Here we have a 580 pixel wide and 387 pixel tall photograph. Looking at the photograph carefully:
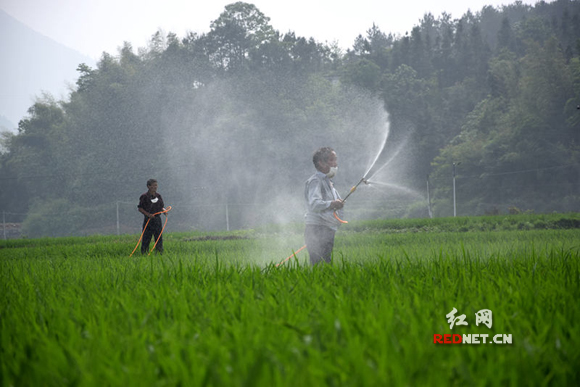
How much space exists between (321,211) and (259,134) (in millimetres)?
45369

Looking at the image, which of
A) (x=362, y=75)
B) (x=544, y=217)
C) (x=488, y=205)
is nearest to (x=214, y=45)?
(x=362, y=75)

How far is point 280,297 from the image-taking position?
3.49 m

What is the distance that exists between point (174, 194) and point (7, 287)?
47.5 meters

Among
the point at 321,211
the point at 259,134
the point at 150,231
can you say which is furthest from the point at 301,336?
the point at 259,134

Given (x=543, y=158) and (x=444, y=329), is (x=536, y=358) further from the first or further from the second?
(x=543, y=158)

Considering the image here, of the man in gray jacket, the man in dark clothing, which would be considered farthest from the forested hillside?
the man in gray jacket

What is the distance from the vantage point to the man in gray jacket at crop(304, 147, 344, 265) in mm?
6281

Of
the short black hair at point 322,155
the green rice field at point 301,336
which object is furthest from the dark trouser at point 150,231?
the green rice field at point 301,336

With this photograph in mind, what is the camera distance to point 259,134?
51.2 metres

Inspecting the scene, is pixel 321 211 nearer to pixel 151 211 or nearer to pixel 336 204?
pixel 336 204

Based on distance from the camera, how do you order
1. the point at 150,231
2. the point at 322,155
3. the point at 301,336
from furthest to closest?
the point at 150,231
the point at 322,155
the point at 301,336

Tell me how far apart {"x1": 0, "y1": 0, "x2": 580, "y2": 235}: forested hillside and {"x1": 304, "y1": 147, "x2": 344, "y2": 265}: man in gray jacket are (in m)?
39.9

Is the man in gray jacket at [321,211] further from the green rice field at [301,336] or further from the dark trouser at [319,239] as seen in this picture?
the green rice field at [301,336]

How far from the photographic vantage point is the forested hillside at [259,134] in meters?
46.9
